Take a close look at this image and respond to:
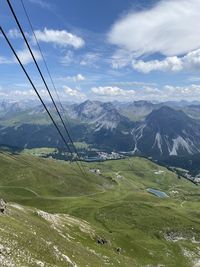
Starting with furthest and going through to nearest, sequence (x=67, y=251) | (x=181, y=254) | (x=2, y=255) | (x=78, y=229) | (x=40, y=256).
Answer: (x=181, y=254), (x=78, y=229), (x=67, y=251), (x=40, y=256), (x=2, y=255)

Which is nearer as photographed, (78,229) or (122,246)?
(78,229)

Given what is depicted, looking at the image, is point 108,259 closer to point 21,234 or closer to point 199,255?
point 21,234

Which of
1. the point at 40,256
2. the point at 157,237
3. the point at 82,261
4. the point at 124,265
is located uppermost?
the point at 40,256

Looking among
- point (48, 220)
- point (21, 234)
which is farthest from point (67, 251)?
point (48, 220)

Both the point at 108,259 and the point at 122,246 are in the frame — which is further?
the point at 122,246

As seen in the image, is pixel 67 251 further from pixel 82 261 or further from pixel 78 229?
pixel 78 229

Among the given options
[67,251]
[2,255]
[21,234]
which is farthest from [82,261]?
[2,255]

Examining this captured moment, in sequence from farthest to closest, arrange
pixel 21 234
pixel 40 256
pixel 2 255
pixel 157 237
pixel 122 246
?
pixel 157 237 < pixel 122 246 < pixel 21 234 < pixel 40 256 < pixel 2 255

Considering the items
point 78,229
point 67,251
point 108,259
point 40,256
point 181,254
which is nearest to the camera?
point 40,256

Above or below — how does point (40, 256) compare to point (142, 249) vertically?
above
